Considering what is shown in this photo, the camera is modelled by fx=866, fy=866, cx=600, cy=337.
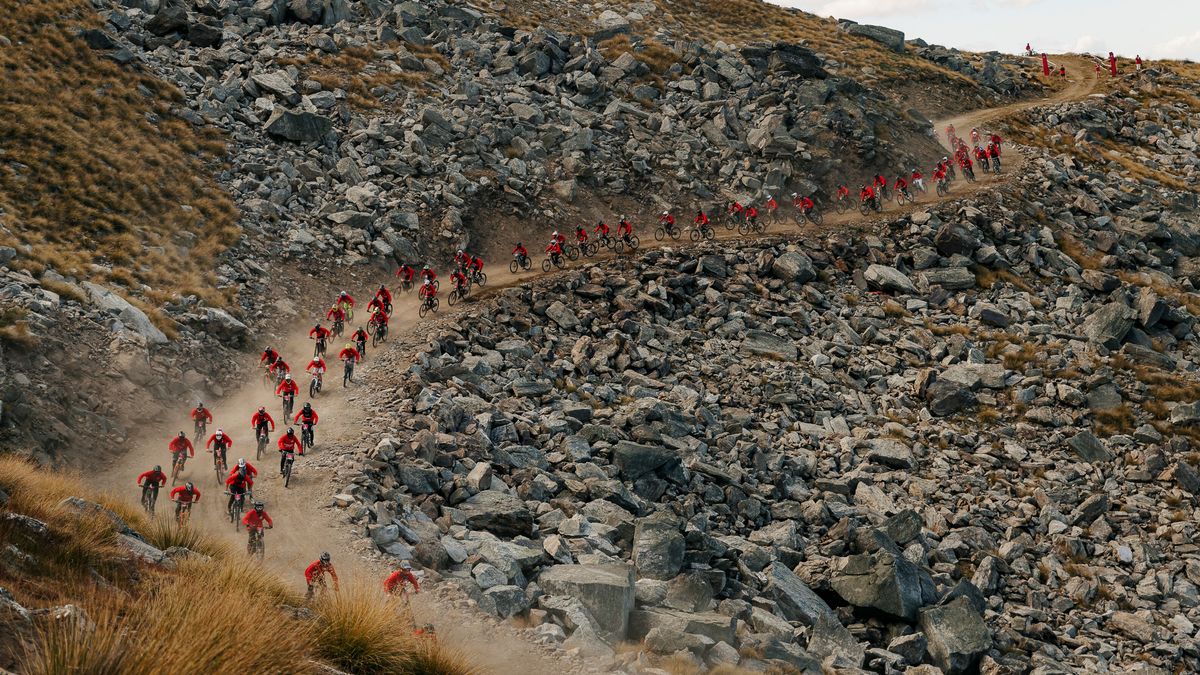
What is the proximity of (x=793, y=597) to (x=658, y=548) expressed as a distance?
12.0 feet

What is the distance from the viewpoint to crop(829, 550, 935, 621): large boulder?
20.9 metres

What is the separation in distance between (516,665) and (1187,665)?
18.4 m

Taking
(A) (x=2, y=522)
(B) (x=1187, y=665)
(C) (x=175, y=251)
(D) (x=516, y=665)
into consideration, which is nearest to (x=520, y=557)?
(D) (x=516, y=665)

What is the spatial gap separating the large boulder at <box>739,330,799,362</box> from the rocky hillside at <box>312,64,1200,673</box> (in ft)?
0.44

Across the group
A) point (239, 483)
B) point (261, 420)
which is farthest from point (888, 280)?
point (239, 483)

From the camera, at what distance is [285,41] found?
4912 cm

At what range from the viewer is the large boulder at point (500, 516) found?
1986 centimetres

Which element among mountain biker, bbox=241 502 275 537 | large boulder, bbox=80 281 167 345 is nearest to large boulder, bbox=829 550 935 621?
mountain biker, bbox=241 502 275 537

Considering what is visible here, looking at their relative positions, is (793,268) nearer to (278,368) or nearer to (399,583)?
(278,368)

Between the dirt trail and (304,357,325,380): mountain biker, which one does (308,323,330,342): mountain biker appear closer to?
the dirt trail

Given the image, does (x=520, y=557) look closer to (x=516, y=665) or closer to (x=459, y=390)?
(x=516, y=665)

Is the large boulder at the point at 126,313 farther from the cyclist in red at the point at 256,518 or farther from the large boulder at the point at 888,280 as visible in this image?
the large boulder at the point at 888,280

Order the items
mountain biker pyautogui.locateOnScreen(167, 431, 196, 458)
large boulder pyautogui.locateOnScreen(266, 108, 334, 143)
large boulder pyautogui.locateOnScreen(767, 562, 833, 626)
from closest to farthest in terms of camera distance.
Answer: large boulder pyautogui.locateOnScreen(767, 562, 833, 626)
mountain biker pyautogui.locateOnScreen(167, 431, 196, 458)
large boulder pyautogui.locateOnScreen(266, 108, 334, 143)

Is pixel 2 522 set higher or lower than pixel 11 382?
higher
